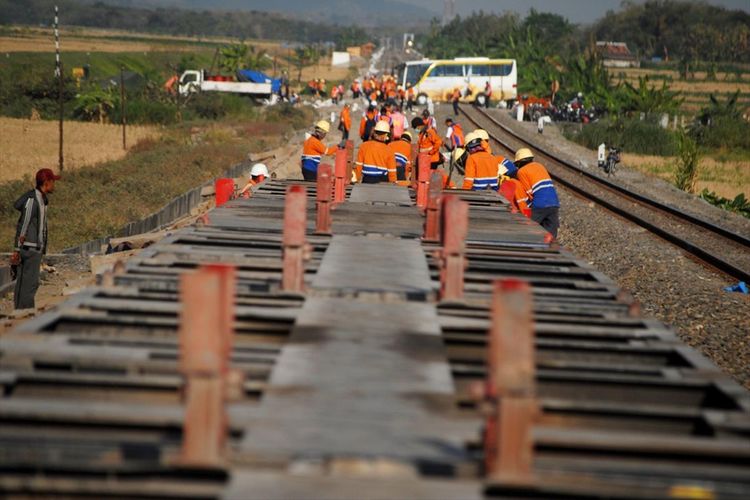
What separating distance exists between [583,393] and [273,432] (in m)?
2.21

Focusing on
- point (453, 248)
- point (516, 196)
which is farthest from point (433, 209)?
point (516, 196)

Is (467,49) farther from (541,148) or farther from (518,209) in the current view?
(518,209)

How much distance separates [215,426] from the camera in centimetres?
507

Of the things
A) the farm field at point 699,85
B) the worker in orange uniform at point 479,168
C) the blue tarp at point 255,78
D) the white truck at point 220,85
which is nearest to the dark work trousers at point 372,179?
the worker in orange uniform at point 479,168

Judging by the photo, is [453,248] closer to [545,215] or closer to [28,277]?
[28,277]

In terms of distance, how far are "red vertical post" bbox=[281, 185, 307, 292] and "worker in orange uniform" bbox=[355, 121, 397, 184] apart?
8105 mm

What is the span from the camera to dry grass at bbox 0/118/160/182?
3344cm

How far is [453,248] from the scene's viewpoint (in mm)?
8031

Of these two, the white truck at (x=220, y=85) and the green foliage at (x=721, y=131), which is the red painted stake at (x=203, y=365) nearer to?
the green foliage at (x=721, y=131)

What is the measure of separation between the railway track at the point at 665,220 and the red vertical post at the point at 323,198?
21.5ft

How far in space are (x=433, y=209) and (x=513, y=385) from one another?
663 cm

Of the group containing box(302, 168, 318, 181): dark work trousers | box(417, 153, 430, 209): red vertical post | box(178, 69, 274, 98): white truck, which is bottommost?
box(302, 168, 318, 181): dark work trousers

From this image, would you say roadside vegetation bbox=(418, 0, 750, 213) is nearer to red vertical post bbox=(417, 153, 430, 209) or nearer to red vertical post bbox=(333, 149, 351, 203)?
red vertical post bbox=(417, 153, 430, 209)

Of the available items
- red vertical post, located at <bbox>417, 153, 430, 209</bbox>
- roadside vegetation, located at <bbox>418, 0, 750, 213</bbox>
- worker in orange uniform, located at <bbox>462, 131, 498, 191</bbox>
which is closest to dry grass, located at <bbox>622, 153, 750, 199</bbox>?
roadside vegetation, located at <bbox>418, 0, 750, 213</bbox>
